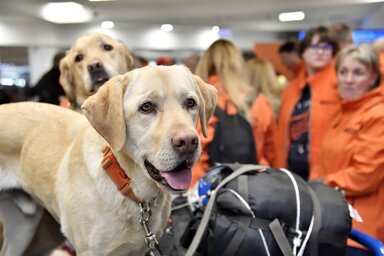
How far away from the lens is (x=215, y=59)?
3.11 metres

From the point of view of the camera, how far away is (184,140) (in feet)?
4.47

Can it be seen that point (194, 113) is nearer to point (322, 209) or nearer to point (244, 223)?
point (244, 223)

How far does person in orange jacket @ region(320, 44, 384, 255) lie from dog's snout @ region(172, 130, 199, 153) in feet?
3.75

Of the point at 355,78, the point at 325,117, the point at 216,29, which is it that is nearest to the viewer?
the point at 355,78

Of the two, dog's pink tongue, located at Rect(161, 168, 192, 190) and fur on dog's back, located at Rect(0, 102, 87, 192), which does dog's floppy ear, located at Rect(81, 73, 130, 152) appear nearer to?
dog's pink tongue, located at Rect(161, 168, 192, 190)

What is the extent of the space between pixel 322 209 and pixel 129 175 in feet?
2.75

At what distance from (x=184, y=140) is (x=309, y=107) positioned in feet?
7.36

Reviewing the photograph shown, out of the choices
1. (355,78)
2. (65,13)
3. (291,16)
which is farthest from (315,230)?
(291,16)

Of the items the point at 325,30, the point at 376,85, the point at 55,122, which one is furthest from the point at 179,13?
the point at 55,122

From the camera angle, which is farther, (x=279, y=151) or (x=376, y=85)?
(x=279, y=151)

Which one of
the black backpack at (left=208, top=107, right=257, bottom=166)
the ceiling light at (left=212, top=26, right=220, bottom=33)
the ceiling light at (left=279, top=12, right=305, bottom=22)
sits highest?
the ceiling light at (left=279, top=12, right=305, bottom=22)

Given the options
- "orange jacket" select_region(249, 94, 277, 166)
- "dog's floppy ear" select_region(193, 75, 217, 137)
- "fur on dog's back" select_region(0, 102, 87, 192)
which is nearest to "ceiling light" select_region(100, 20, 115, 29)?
"orange jacket" select_region(249, 94, 277, 166)

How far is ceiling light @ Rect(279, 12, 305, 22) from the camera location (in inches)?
464

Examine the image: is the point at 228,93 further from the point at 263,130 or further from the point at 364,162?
the point at 364,162
